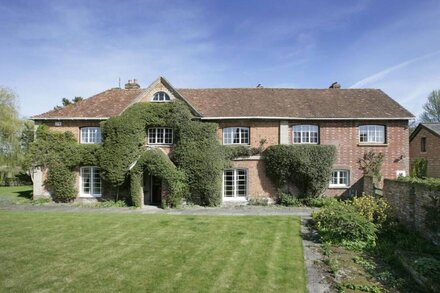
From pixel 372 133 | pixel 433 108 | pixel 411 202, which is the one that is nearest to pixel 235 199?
pixel 372 133

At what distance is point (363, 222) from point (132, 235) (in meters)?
9.31

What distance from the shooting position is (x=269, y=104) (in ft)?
75.2

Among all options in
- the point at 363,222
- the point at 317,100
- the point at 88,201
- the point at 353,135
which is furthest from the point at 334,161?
the point at 88,201

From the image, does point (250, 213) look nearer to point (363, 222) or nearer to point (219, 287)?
point (363, 222)

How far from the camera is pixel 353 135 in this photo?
70.4 feet

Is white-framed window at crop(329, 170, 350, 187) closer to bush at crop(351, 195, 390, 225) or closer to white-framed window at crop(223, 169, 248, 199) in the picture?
white-framed window at crop(223, 169, 248, 199)

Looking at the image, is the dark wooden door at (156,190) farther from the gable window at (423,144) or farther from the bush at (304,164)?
the gable window at (423,144)

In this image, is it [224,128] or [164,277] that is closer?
[164,277]

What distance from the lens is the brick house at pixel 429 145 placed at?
28641 mm

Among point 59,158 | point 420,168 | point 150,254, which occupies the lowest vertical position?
point 150,254

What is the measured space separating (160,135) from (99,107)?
5496mm

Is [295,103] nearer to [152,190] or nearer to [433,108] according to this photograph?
[152,190]

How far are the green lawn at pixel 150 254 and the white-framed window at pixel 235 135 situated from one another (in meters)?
6.76

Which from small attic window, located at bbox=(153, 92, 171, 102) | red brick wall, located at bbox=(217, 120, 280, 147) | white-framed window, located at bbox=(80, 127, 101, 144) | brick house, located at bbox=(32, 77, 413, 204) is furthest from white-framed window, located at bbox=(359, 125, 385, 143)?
white-framed window, located at bbox=(80, 127, 101, 144)
